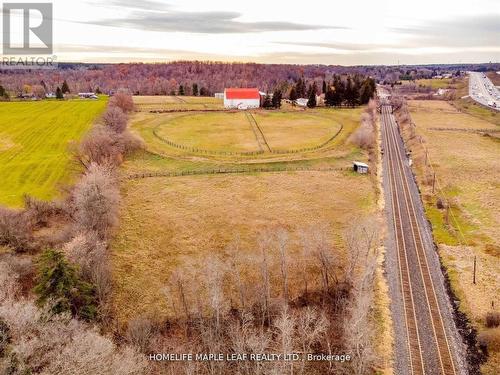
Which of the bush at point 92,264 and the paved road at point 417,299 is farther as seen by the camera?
the bush at point 92,264

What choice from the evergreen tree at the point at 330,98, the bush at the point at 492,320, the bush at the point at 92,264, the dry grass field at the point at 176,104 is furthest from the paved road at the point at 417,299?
the dry grass field at the point at 176,104

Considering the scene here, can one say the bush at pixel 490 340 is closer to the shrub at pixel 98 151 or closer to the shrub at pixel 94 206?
the shrub at pixel 94 206

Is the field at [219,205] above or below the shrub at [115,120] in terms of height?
below

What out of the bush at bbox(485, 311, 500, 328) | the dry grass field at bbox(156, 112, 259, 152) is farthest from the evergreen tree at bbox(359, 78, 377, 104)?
the bush at bbox(485, 311, 500, 328)

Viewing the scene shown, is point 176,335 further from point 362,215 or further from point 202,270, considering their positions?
point 362,215

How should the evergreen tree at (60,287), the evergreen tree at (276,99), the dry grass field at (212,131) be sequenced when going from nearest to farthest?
the evergreen tree at (60,287)
the dry grass field at (212,131)
the evergreen tree at (276,99)

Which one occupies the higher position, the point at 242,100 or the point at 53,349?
the point at 242,100

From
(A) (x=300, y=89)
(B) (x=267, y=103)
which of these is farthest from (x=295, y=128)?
(A) (x=300, y=89)

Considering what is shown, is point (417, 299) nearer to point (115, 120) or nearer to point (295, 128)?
point (295, 128)
